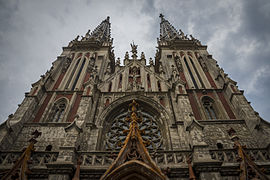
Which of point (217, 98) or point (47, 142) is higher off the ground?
point (217, 98)

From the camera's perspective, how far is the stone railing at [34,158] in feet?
28.0

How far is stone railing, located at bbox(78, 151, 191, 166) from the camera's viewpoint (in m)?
8.23

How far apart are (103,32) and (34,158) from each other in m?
23.4

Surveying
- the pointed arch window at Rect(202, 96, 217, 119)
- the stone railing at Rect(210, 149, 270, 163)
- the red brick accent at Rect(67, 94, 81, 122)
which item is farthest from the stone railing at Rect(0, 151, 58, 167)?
the pointed arch window at Rect(202, 96, 217, 119)

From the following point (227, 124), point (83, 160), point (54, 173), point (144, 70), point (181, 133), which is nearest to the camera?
point (54, 173)

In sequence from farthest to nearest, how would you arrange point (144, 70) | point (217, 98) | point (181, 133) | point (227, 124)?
1. point (144, 70)
2. point (217, 98)
3. point (227, 124)
4. point (181, 133)

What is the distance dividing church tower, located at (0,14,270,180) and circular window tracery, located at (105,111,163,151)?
6 cm

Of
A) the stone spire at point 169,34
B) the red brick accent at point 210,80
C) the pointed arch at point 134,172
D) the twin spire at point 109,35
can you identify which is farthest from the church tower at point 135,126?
the stone spire at point 169,34

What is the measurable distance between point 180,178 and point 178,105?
16.6 ft

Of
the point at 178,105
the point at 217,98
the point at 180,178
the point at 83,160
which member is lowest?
the point at 180,178

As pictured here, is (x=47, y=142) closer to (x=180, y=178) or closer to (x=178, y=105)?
(x=180, y=178)

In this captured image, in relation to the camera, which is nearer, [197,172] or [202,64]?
[197,172]

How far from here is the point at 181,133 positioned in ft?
33.6

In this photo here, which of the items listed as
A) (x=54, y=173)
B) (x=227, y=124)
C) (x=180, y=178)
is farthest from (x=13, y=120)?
(x=227, y=124)
